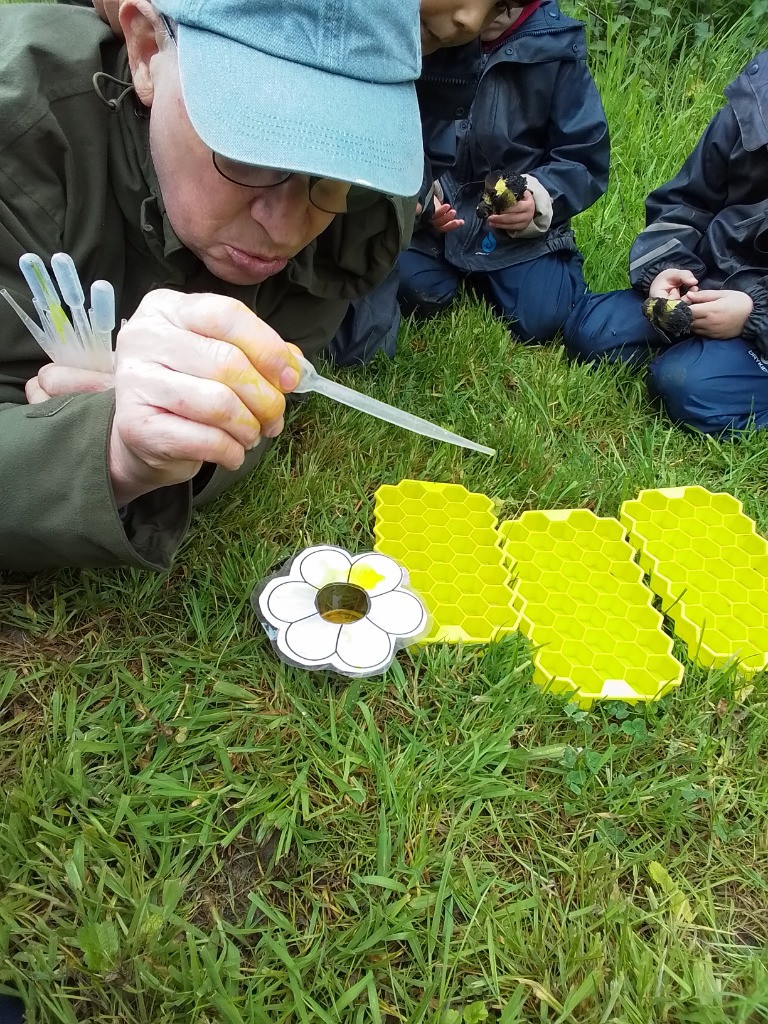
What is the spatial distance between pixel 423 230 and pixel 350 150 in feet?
4.60

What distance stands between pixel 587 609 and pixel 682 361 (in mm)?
863

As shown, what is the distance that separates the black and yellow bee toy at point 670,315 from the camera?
193cm

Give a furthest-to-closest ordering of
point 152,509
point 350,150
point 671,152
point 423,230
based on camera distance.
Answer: point 671,152
point 423,230
point 152,509
point 350,150

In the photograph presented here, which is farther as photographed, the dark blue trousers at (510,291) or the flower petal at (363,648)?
the dark blue trousers at (510,291)

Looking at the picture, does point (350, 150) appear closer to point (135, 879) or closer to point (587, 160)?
point (135, 879)

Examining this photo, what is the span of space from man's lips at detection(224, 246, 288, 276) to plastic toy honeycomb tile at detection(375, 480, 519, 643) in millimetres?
524

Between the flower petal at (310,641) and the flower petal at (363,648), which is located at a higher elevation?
the flower petal at (310,641)

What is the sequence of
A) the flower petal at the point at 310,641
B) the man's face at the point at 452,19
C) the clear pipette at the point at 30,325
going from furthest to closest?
the man's face at the point at 452,19 → the flower petal at the point at 310,641 → the clear pipette at the point at 30,325

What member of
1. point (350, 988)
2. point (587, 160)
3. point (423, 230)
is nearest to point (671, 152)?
point (587, 160)

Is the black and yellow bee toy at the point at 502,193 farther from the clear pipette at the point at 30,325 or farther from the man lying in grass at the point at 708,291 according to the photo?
the clear pipette at the point at 30,325

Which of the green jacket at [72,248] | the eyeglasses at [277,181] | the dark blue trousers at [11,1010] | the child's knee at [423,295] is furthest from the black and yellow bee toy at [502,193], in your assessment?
the dark blue trousers at [11,1010]

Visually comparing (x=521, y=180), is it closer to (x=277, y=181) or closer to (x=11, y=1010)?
(x=277, y=181)

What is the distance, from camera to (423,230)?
2.17 m

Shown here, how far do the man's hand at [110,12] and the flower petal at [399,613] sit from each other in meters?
0.95
